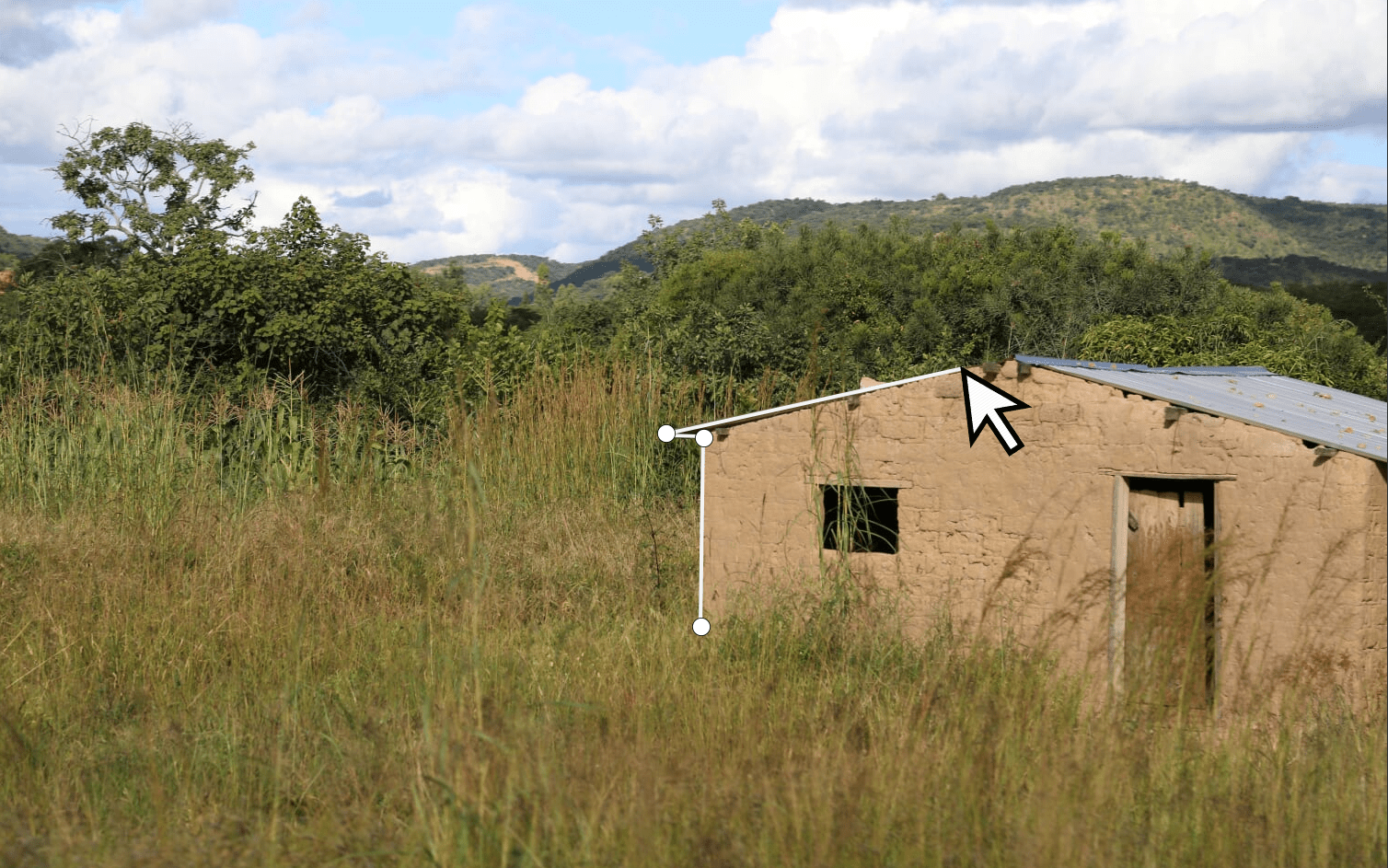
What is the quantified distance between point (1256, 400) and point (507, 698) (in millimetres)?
5285

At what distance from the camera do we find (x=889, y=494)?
A: 9078 mm

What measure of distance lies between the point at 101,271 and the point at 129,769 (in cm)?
1148

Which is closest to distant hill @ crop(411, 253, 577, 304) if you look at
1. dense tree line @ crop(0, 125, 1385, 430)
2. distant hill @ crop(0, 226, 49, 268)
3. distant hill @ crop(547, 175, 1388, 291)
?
distant hill @ crop(547, 175, 1388, 291)

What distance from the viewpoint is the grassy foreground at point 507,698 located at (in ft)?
9.57

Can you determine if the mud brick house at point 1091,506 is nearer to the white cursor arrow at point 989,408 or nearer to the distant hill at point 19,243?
the white cursor arrow at point 989,408

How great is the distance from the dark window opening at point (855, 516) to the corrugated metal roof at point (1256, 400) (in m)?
1.42

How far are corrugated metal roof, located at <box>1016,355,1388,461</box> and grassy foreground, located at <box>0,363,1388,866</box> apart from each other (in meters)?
1.54

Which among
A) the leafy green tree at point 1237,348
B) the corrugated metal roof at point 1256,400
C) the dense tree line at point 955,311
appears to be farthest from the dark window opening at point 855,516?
the leafy green tree at point 1237,348

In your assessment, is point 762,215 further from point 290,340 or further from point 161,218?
point 290,340

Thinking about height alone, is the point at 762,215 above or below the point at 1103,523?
above

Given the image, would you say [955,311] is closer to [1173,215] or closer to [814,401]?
[814,401]

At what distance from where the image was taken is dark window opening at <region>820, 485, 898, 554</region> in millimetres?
7031

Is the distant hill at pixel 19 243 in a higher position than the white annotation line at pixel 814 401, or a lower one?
higher

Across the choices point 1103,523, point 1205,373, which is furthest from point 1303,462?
point 1205,373
